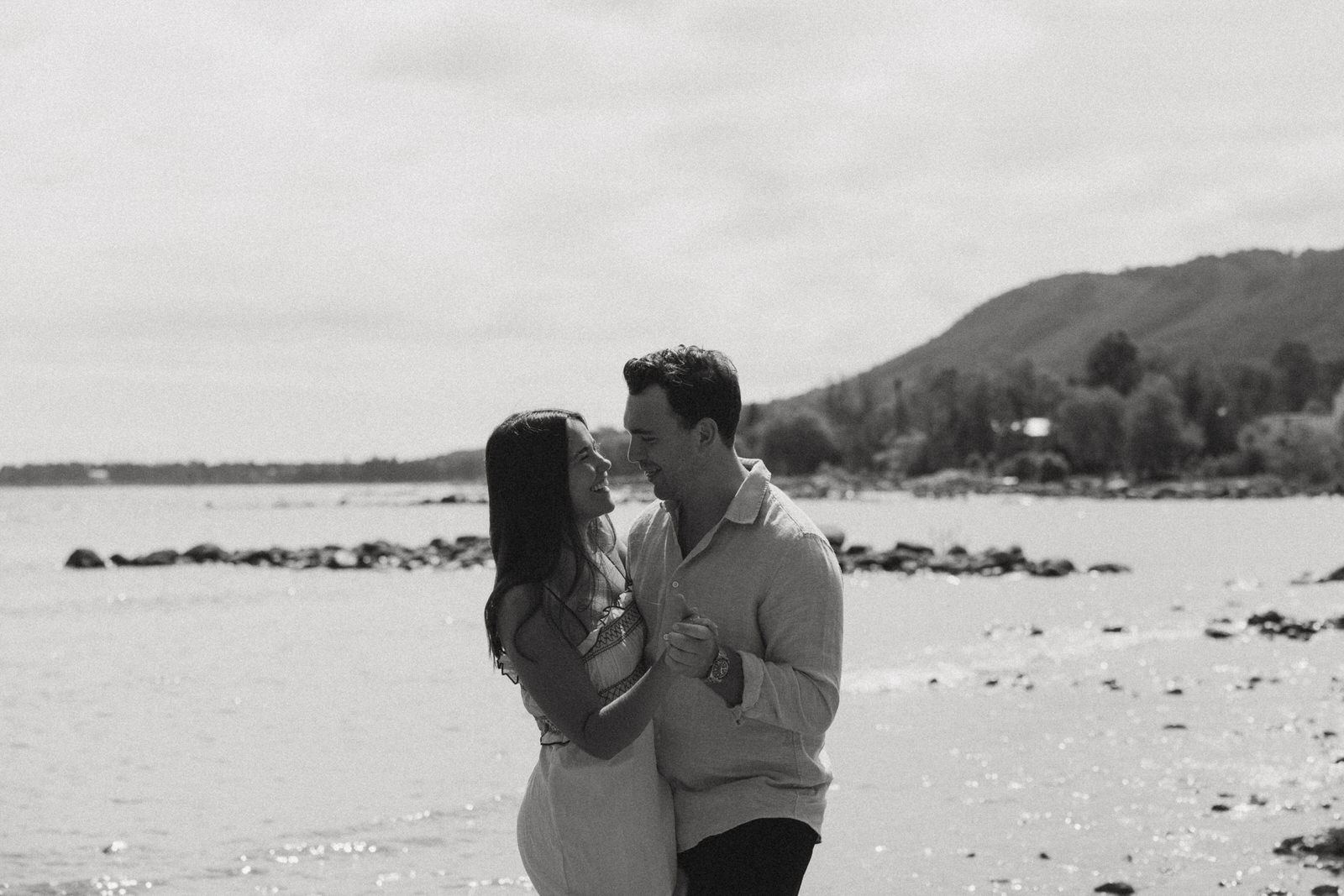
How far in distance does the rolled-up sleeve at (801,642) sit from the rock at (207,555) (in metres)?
52.3

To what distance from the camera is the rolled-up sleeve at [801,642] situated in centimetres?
370

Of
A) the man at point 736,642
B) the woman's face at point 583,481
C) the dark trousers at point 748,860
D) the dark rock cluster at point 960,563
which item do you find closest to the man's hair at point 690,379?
the man at point 736,642

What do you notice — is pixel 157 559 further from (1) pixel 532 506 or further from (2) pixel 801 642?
(2) pixel 801 642

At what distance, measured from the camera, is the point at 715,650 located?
3.56 meters

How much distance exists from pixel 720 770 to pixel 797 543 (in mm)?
624

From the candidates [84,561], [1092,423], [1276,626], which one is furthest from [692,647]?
[1092,423]

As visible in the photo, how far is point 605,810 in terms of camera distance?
147 inches

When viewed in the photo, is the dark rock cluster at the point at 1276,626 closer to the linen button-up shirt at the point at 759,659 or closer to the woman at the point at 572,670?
the linen button-up shirt at the point at 759,659

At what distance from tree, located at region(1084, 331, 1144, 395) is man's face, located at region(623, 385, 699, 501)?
15179cm

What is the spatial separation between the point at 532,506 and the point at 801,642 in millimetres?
770

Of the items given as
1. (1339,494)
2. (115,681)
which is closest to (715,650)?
(115,681)

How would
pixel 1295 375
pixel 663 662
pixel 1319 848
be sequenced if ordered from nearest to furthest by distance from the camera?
pixel 663 662 → pixel 1319 848 → pixel 1295 375

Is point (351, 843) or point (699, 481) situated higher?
point (699, 481)

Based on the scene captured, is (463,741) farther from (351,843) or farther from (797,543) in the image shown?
(797,543)
